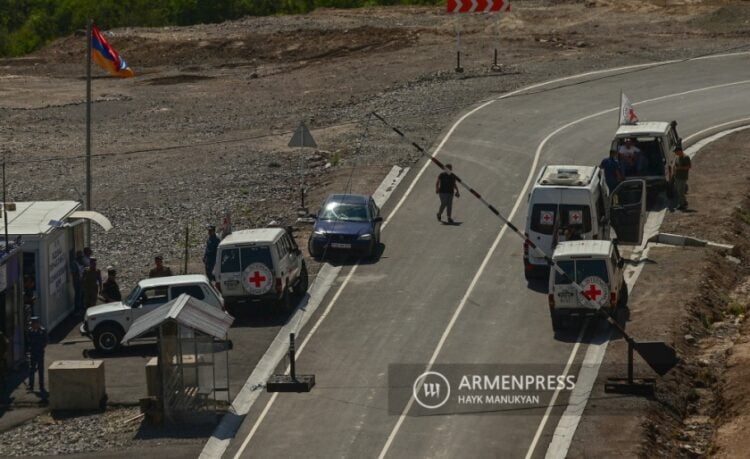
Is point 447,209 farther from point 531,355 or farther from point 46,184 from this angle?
point 46,184

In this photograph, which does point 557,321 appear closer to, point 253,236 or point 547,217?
point 547,217

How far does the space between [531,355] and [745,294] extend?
8342 mm

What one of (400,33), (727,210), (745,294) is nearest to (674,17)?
(400,33)

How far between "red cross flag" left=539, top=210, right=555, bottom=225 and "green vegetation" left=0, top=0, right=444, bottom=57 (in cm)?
5135

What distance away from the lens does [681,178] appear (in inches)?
1588

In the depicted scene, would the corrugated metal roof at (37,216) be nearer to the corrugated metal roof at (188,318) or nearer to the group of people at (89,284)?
the group of people at (89,284)

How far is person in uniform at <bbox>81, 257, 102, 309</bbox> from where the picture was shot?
33.8 meters

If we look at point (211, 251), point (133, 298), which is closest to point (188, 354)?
point (133, 298)

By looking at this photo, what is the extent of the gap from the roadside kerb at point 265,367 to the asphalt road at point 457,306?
0.29m

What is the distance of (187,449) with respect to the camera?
84.8ft

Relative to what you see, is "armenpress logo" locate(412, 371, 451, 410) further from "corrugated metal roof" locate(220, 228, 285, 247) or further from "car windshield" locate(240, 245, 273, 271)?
"corrugated metal roof" locate(220, 228, 285, 247)

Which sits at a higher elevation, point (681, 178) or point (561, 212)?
point (561, 212)

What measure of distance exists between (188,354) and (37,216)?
801 cm

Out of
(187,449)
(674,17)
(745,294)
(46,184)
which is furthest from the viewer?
(674,17)
